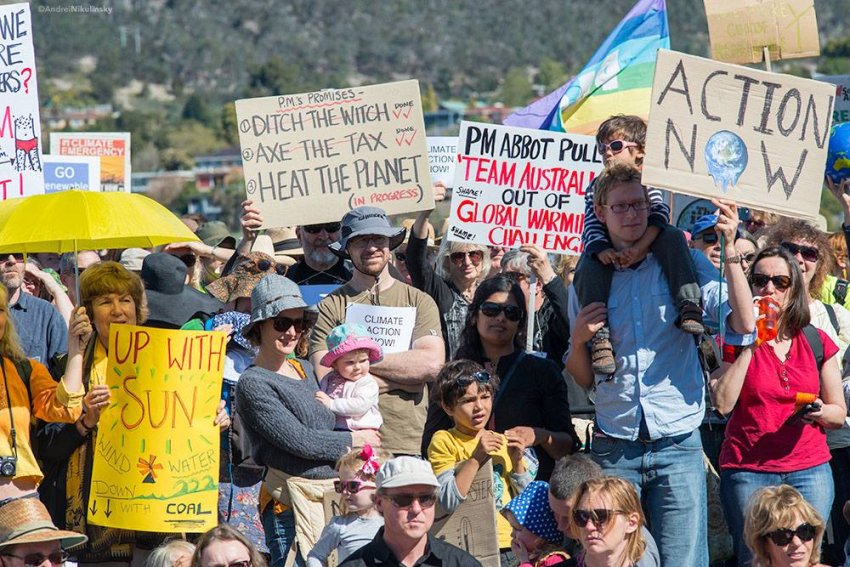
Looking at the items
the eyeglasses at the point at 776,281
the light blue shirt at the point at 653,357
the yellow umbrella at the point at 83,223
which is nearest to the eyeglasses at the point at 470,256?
the yellow umbrella at the point at 83,223

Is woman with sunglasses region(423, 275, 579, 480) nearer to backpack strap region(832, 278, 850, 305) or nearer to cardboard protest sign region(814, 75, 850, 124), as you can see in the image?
backpack strap region(832, 278, 850, 305)

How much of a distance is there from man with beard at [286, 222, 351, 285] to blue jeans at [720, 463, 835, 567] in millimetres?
2715

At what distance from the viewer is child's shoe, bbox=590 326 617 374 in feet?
18.7

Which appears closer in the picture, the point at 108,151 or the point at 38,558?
the point at 38,558

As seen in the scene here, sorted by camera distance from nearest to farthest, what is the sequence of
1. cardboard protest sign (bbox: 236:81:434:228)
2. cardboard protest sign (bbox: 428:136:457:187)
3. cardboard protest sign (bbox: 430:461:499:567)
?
cardboard protest sign (bbox: 430:461:499:567) < cardboard protest sign (bbox: 236:81:434:228) < cardboard protest sign (bbox: 428:136:457:187)

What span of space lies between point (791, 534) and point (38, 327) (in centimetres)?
398

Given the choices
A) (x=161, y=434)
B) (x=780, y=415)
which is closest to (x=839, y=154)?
(x=780, y=415)

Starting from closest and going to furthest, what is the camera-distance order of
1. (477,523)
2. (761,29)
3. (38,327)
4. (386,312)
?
(477,523)
(386,312)
(38,327)
(761,29)

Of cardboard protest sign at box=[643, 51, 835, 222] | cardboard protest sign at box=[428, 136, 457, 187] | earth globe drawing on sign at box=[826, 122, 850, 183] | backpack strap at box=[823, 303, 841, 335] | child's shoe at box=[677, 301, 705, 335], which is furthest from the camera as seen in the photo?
cardboard protest sign at box=[428, 136, 457, 187]

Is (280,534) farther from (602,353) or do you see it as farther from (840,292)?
(840,292)

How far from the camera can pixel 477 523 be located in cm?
600

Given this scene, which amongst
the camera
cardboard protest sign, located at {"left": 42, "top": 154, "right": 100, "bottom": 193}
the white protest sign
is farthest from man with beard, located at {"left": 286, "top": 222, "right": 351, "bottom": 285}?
cardboard protest sign, located at {"left": 42, "top": 154, "right": 100, "bottom": 193}

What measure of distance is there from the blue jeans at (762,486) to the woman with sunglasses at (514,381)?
2.52 ft

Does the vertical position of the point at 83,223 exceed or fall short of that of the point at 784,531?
it exceeds it
